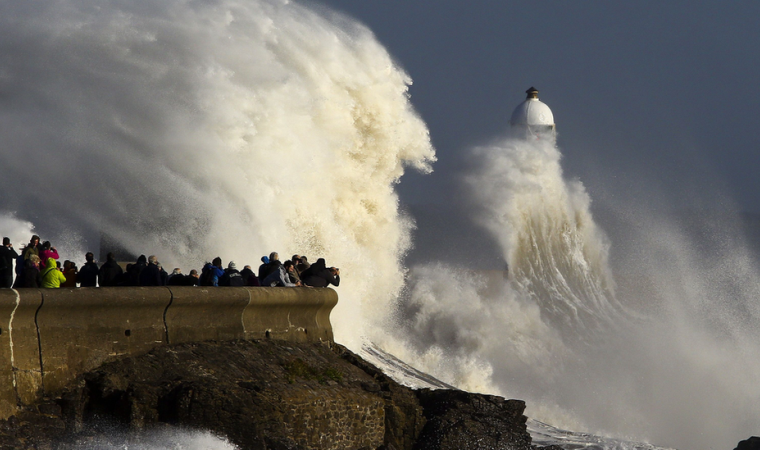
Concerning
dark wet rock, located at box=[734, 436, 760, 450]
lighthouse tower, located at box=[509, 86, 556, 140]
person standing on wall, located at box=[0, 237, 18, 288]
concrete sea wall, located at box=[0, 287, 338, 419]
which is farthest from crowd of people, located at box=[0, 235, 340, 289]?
lighthouse tower, located at box=[509, 86, 556, 140]

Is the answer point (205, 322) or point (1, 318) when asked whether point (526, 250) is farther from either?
point (1, 318)

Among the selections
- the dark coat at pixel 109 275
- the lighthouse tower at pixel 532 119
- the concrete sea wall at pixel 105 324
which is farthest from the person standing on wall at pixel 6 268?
the lighthouse tower at pixel 532 119

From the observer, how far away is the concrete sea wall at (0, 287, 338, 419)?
296 inches

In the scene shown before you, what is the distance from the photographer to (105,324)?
827 centimetres

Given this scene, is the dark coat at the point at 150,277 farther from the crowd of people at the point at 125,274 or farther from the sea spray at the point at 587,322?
the sea spray at the point at 587,322

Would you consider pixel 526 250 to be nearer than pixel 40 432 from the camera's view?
→ No

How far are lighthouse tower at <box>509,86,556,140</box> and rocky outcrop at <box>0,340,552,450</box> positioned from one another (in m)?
39.1

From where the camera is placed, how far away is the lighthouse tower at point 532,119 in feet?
162

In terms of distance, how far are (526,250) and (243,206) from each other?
16044 mm

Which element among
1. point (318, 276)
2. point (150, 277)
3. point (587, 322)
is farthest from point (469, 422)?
point (587, 322)

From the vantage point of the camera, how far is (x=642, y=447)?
15.3m

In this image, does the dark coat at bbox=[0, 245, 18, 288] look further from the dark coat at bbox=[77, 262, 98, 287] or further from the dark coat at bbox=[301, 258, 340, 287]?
the dark coat at bbox=[301, 258, 340, 287]

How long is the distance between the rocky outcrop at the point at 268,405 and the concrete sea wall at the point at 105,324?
0.12 metres

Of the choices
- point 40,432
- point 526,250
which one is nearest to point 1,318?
point 40,432
